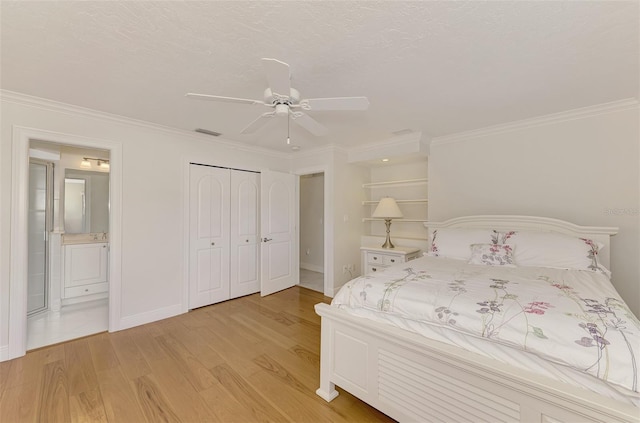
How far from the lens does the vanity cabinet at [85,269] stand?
3551 mm

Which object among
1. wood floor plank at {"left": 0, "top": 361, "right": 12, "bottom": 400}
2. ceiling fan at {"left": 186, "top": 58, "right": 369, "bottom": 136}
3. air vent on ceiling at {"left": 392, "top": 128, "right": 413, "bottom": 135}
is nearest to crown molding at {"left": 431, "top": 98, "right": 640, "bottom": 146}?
air vent on ceiling at {"left": 392, "top": 128, "right": 413, "bottom": 135}

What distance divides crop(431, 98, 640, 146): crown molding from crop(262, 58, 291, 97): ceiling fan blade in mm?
2748

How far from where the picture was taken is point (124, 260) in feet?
9.67

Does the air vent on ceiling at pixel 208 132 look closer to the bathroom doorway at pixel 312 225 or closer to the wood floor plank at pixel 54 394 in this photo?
the bathroom doorway at pixel 312 225

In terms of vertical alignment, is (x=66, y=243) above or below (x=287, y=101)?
below

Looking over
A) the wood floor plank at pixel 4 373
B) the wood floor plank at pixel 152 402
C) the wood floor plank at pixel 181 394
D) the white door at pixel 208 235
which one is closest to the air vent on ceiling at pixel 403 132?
the white door at pixel 208 235

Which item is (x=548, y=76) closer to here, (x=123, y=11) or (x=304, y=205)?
(x=123, y=11)

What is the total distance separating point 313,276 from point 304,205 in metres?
1.67

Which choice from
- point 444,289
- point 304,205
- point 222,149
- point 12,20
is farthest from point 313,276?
point 12,20

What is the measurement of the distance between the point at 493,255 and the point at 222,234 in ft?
11.1

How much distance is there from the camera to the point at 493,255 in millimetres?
2533

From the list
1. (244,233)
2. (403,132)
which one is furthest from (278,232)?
(403,132)

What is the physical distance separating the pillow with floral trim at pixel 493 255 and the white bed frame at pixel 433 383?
1483mm

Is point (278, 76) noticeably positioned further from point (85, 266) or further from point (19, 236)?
point (85, 266)
